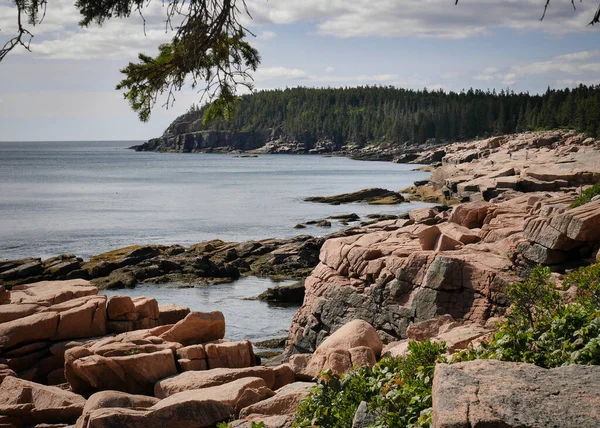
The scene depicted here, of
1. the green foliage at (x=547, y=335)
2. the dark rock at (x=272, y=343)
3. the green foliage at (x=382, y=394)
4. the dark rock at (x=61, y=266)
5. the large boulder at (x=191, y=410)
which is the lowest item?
the dark rock at (x=272, y=343)

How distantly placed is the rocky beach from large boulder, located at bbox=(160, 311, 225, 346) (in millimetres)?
28

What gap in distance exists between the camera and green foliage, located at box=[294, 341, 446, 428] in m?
6.61

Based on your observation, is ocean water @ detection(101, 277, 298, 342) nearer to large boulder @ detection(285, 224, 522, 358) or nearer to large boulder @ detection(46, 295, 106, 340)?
large boulder @ detection(285, 224, 522, 358)

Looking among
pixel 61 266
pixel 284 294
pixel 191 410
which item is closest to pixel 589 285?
pixel 191 410

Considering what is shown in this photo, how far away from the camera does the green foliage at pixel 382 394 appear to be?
6.61m

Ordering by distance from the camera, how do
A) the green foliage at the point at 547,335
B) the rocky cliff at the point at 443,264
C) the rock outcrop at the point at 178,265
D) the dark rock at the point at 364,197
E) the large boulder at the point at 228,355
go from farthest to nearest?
the dark rock at the point at 364,197
the rock outcrop at the point at 178,265
the large boulder at the point at 228,355
the rocky cliff at the point at 443,264
the green foliage at the point at 547,335

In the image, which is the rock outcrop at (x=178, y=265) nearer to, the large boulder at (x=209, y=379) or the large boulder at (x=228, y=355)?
the large boulder at (x=228, y=355)

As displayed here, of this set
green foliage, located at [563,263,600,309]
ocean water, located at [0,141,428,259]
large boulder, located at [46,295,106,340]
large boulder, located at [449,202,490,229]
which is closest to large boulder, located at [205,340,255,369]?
large boulder, located at [46,295,106,340]

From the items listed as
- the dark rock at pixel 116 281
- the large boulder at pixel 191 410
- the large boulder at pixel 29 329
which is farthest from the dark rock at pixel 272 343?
the dark rock at pixel 116 281

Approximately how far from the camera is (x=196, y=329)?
17.6 m

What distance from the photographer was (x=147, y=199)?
2992 inches

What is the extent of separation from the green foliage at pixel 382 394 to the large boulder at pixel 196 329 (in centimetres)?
953

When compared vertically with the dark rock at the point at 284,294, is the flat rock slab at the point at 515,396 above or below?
above

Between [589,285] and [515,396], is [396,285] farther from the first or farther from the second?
[515,396]
